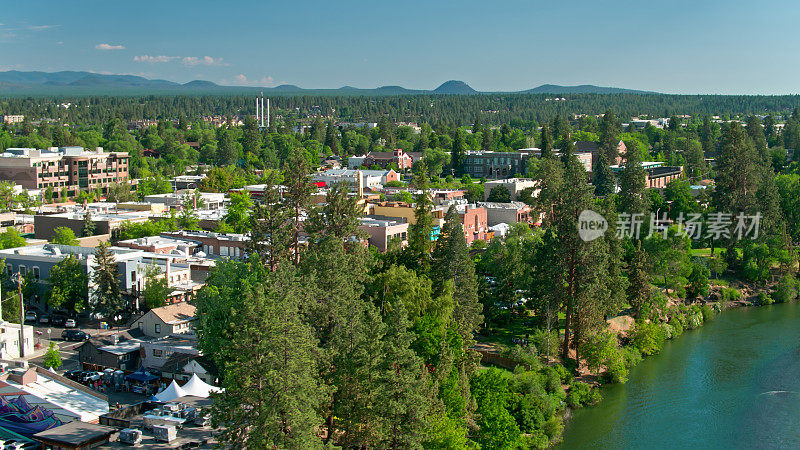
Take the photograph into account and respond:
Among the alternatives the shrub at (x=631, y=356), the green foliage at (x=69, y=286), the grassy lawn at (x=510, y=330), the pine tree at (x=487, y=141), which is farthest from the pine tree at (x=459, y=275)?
the pine tree at (x=487, y=141)

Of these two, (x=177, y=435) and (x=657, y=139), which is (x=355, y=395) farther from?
(x=657, y=139)

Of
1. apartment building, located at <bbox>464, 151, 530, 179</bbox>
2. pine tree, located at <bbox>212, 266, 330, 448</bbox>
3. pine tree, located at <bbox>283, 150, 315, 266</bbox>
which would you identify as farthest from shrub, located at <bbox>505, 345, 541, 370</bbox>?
apartment building, located at <bbox>464, 151, 530, 179</bbox>

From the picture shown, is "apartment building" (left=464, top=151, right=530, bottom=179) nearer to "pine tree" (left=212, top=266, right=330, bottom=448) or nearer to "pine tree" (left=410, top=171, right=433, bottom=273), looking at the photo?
"pine tree" (left=410, top=171, right=433, bottom=273)

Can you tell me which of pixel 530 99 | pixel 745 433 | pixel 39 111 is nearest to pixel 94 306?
pixel 745 433

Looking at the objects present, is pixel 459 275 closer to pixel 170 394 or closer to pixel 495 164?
pixel 170 394

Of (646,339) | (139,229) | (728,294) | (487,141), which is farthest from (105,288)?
(487,141)

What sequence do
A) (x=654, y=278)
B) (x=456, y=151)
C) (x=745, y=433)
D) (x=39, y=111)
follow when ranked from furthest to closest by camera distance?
(x=39, y=111) < (x=456, y=151) < (x=654, y=278) < (x=745, y=433)

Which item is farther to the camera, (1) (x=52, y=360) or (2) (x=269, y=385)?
(1) (x=52, y=360)
